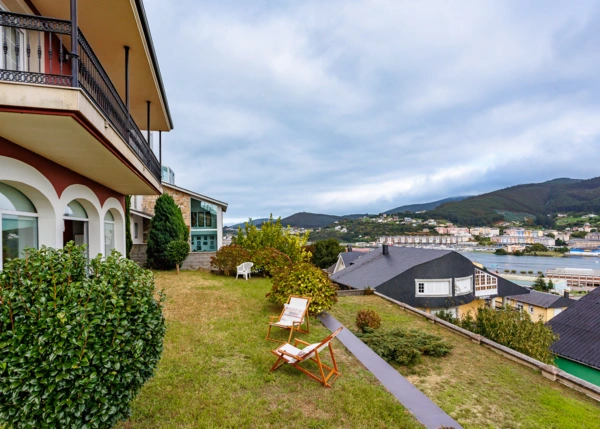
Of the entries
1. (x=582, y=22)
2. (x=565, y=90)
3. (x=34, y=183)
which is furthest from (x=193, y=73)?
(x=565, y=90)

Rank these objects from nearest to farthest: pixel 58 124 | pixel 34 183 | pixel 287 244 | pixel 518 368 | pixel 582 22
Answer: pixel 58 124 < pixel 34 183 < pixel 518 368 < pixel 582 22 < pixel 287 244

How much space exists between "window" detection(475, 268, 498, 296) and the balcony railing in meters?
24.1

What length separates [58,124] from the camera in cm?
366

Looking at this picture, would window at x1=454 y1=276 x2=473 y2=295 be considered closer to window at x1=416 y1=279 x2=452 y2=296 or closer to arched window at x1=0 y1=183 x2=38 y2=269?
window at x1=416 y1=279 x2=452 y2=296

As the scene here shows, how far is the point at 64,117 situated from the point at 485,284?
26892 mm

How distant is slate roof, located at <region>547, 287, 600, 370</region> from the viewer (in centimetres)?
1447

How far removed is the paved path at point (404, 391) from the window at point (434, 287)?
47.3 feet

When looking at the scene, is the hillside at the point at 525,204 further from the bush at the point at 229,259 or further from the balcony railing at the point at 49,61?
the balcony railing at the point at 49,61

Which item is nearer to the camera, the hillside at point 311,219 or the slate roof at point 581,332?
the slate roof at point 581,332

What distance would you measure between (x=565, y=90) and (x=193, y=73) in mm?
30044

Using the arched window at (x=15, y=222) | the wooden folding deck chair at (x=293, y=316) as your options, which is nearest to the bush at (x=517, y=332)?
the wooden folding deck chair at (x=293, y=316)

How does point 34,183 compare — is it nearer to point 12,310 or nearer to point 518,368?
point 12,310

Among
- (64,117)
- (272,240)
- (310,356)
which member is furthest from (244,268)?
(64,117)

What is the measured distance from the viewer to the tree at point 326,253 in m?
46.8
